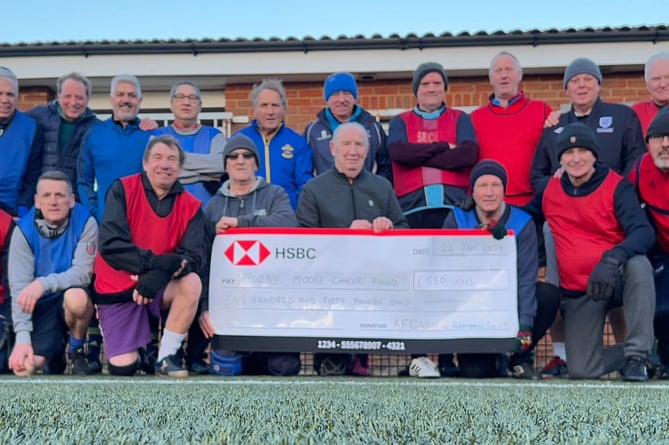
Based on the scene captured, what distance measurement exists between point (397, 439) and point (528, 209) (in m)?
4.69

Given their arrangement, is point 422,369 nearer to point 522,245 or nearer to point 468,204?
point 522,245

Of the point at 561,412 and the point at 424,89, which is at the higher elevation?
the point at 424,89

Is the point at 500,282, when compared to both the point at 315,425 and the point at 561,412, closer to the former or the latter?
the point at 561,412

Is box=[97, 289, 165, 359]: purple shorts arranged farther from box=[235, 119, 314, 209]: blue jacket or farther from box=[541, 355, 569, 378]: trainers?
box=[541, 355, 569, 378]: trainers

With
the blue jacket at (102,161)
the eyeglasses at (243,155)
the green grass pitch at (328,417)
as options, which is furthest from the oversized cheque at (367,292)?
the green grass pitch at (328,417)

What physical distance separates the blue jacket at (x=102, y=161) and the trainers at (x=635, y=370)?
3.94 m

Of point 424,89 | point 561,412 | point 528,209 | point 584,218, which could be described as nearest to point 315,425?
point 561,412

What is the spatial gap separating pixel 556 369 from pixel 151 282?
2.94 metres

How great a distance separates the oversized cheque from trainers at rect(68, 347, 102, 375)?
1032 mm

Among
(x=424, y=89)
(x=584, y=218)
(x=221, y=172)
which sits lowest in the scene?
(x=584, y=218)

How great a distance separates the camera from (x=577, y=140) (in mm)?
5590

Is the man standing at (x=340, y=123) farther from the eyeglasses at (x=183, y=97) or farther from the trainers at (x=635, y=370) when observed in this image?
the trainers at (x=635, y=370)

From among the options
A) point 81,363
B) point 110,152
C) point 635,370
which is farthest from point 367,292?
point 110,152

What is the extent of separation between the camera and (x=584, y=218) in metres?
5.66
